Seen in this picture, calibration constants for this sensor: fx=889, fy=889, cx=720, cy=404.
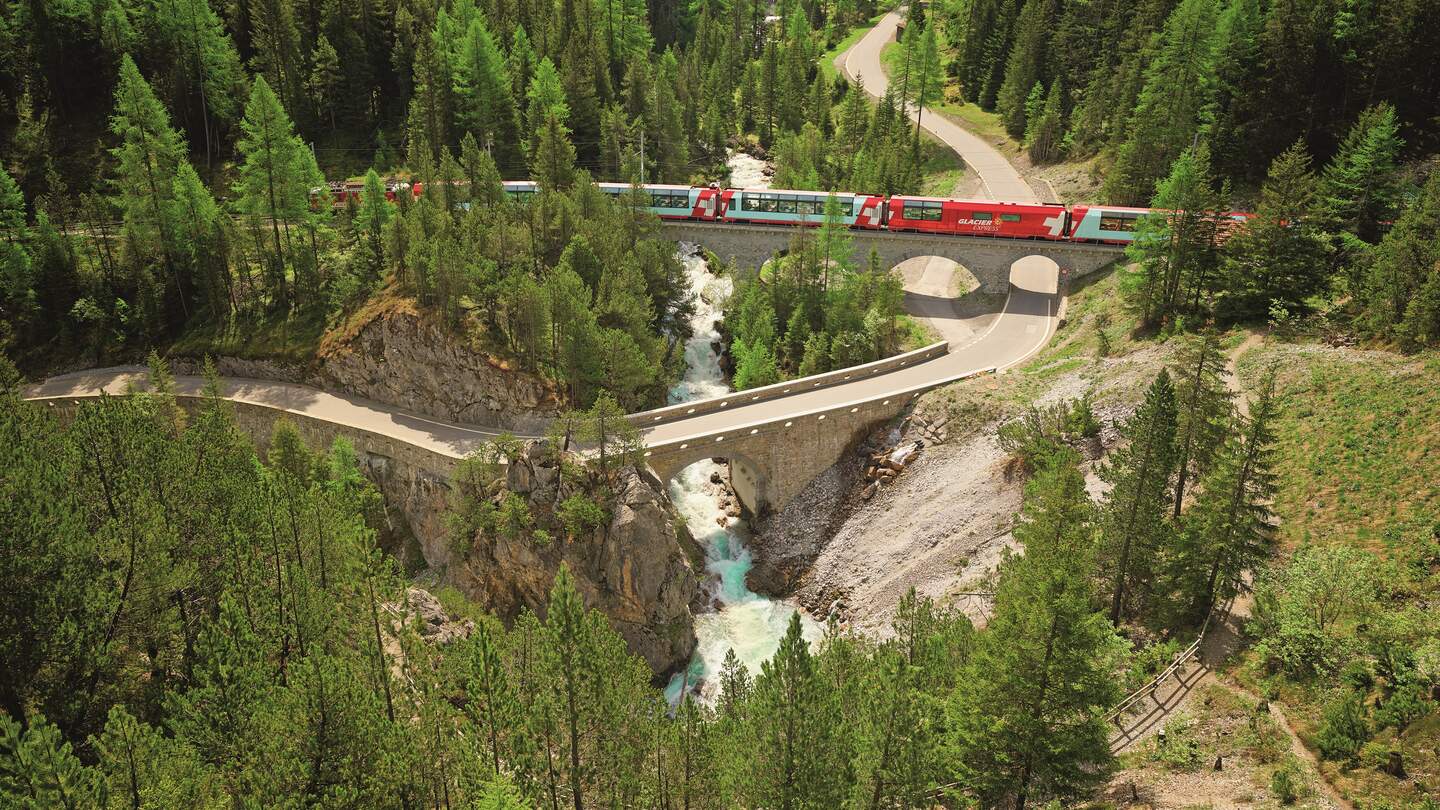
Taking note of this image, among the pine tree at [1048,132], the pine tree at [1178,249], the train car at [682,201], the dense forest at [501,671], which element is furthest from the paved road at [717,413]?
the pine tree at [1048,132]

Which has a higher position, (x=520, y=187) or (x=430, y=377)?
(x=520, y=187)

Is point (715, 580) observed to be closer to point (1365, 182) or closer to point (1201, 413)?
point (1201, 413)

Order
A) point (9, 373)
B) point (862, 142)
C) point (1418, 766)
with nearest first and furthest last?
point (1418, 766), point (9, 373), point (862, 142)

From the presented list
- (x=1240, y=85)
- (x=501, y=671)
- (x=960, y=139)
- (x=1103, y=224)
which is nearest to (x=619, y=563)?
(x=501, y=671)

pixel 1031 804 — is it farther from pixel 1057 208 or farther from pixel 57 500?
pixel 1057 208

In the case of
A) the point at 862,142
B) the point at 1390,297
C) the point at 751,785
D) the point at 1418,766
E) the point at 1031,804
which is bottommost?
the point at 1031,804

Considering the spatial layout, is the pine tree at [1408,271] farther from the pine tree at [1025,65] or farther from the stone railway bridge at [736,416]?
the pine tree at [1025,65]

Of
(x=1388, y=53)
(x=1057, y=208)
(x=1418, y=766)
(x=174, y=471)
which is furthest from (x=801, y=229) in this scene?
(x=1418, y=766)
